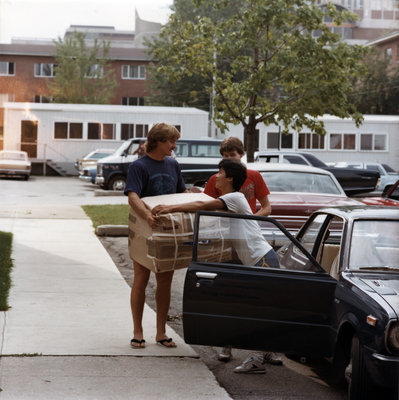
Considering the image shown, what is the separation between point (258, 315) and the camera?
533cm

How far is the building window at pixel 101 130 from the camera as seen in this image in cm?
4112

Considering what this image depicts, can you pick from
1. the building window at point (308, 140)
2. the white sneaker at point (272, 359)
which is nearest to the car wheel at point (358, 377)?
the white sneaker at point (272, 359)

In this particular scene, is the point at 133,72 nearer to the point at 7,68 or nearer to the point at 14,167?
the point at 7,68

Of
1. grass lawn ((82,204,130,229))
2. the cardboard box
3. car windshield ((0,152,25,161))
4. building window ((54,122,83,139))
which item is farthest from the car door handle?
building window ((54,122,83,139))

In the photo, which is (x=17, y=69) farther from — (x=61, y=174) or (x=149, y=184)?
(x=149, y=184)

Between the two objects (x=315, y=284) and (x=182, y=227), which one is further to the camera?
(x=182, y=227)

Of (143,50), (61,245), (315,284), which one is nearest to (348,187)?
(61,245)

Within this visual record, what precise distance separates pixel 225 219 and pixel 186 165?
67.3ft

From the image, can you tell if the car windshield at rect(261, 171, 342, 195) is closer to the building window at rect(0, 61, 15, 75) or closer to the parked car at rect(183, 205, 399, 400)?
the parked car at rect(183, 205, 399, 400)

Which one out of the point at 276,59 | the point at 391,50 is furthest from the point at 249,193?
the point at 391,50

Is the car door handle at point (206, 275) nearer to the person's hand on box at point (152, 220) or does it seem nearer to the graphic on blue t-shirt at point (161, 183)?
the person's hand on box at point (152, 220)

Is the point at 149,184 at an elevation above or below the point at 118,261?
above

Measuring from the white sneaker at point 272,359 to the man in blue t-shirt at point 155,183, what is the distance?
0.75 m

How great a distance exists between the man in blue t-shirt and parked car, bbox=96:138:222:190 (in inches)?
675
